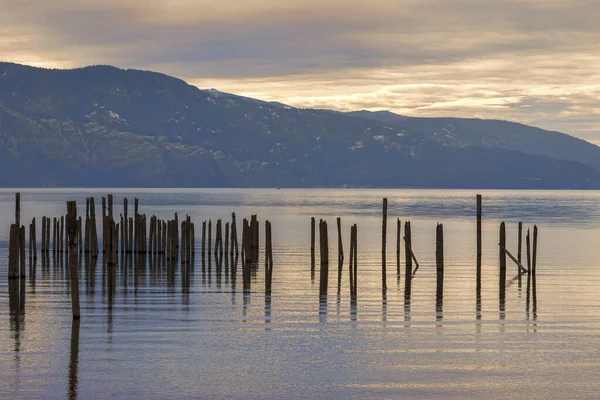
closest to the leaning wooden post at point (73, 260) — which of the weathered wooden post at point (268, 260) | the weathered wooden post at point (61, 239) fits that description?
the weathered wooden post at point (268, 260)

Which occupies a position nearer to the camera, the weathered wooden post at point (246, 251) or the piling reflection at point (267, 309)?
the piling reflection at point (267, 309)

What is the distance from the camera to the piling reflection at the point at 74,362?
18.7 metres

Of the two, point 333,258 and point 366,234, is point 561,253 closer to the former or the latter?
point 333,258

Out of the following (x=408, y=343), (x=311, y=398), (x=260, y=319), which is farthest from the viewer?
(x=260, y=319)

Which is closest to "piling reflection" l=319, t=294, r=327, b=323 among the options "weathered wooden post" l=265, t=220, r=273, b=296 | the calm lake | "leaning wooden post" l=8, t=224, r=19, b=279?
the calm lake

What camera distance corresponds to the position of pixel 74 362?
21281mm

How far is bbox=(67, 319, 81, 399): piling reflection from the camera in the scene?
18719mm

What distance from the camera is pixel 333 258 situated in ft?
173

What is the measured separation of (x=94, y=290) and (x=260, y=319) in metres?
9.66

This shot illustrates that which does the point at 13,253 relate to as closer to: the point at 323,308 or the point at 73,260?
the point at 73,260

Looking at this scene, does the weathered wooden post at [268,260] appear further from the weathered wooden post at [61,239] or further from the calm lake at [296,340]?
the weathered wooden post at [61,239]

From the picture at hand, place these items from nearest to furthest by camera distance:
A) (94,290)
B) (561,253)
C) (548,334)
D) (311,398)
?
(311,398)
(548,334)
(94,290)
(561,253)

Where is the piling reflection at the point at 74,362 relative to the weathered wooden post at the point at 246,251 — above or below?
below

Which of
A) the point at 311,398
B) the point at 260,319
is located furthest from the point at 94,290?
the point at 311,398
